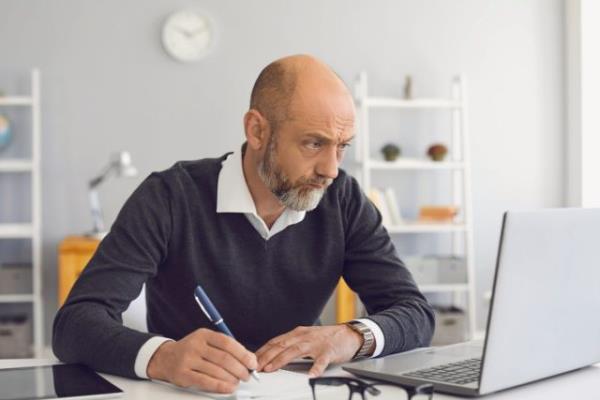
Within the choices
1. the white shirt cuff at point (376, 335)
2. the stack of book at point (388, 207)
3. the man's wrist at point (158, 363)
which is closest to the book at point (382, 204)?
the stack of book at point (388, 207)

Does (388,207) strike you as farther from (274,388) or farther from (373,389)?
(373,389)

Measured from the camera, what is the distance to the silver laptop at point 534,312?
3.33 feet

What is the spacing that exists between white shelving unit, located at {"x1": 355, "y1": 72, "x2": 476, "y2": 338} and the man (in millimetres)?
2576

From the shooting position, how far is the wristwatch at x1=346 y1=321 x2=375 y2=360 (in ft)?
4.54

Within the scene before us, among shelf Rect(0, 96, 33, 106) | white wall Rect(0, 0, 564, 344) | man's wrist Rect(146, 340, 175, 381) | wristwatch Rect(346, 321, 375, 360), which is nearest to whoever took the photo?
man's wrist Rect(146, 340, 175, 381)

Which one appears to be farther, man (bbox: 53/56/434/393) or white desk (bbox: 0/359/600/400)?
man (bbox: 53/56/434/393)

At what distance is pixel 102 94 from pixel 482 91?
83.4 inches

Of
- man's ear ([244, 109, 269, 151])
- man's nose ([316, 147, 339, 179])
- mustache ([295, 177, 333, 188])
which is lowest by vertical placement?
mustache ([295, 177, 333, 188])

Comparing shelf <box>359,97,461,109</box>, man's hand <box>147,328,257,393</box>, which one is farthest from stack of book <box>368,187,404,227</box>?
man's hand <box>147,328,257,393</box>

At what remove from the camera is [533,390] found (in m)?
1.15

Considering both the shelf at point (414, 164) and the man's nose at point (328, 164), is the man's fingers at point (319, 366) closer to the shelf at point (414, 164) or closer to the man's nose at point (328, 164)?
the man's nose at point (328, 164)

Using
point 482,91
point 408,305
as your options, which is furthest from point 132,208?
point 482,91

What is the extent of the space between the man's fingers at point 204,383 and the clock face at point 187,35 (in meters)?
3.36

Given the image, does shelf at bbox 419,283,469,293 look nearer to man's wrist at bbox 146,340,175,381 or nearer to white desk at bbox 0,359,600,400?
white desk at bbox 0,359,600,400
